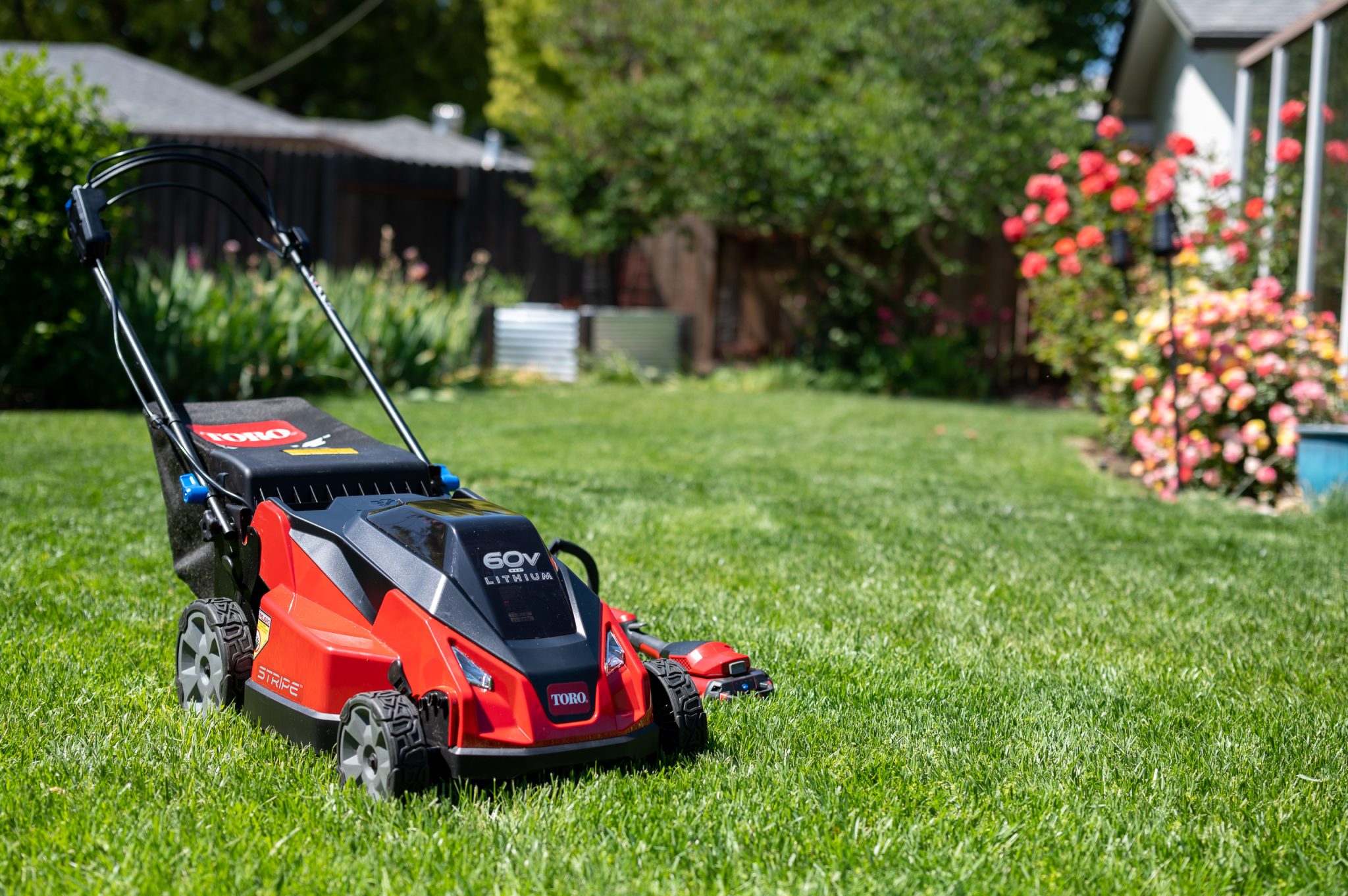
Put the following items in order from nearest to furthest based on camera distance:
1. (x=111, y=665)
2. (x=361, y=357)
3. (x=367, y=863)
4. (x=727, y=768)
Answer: (x=367, y=863) → (x=727, y=768) → (x=111, y=665) → (x=361, y=357)

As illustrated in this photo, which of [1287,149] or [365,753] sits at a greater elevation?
[1287,149]

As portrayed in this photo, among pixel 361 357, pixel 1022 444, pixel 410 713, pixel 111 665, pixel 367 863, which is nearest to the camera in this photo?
pixel 367 863

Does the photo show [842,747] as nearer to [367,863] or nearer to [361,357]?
[367,863]

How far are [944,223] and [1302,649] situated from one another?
966 centimetres

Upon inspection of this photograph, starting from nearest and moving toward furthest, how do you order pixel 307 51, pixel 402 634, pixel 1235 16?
pixel 402 634
pixel 1235 16
pixel 307 51

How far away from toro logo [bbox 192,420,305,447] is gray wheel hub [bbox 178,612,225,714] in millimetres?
519

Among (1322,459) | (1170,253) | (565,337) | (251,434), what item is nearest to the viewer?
(251,434)

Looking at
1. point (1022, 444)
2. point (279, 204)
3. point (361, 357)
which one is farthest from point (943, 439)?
point (279, 204)

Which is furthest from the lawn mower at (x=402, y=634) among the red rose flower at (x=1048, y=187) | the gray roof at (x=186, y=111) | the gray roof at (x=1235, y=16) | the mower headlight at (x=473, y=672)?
the gray roof at (x=186, y=111)

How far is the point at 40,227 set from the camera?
8.37 meters

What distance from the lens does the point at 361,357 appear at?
12.9 ft

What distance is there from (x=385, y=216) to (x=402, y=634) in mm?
13225

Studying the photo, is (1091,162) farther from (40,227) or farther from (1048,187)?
(40,227)

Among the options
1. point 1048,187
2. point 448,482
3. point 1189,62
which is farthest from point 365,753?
point 1189,62
